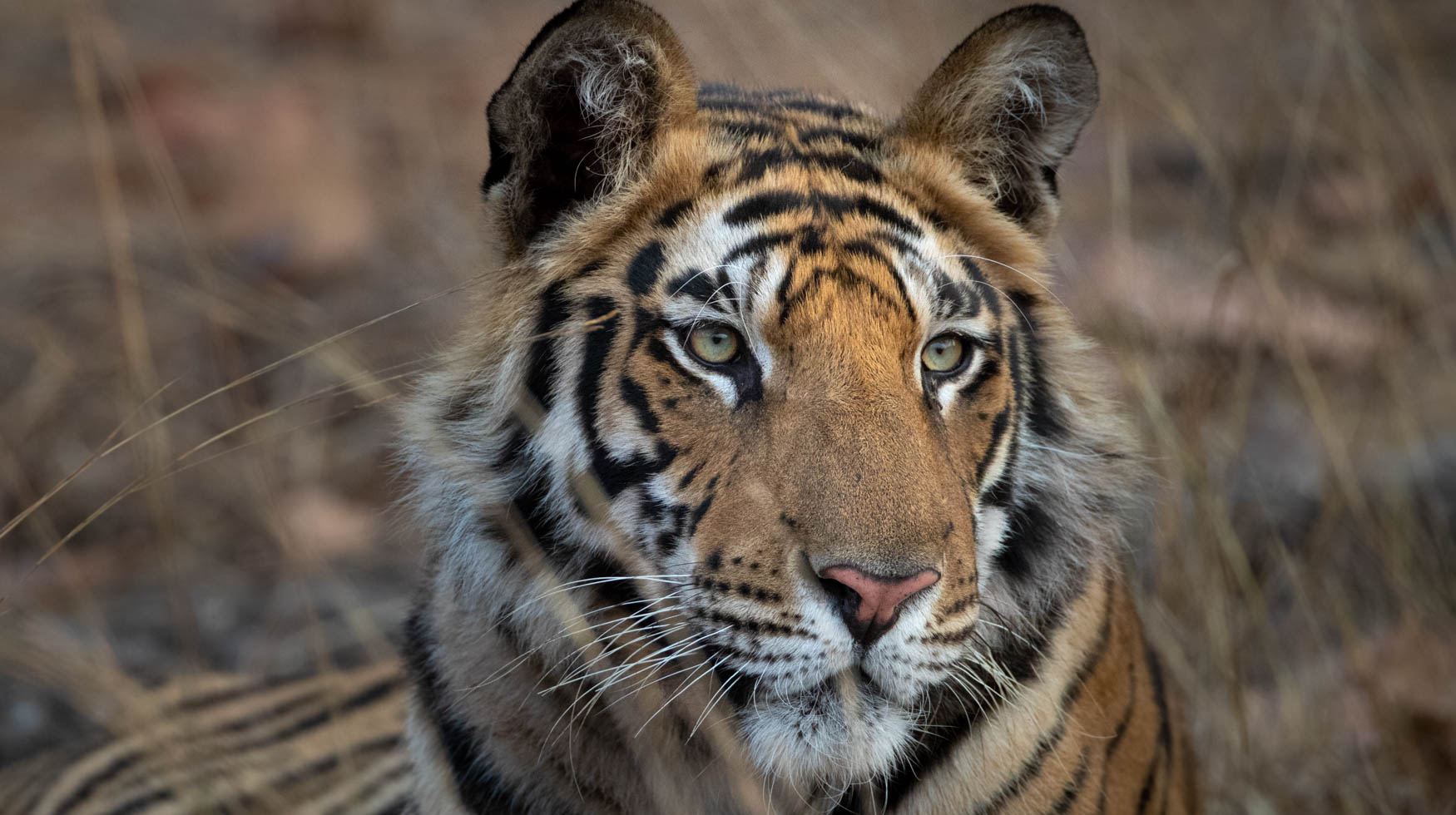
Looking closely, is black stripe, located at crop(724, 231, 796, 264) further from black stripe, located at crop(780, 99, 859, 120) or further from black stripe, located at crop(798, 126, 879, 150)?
black stripe, located at crop(780, 99, 859, 120)

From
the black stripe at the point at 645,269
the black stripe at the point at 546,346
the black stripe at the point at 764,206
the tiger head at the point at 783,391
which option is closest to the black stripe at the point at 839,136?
the tiger head at the point at 783,391

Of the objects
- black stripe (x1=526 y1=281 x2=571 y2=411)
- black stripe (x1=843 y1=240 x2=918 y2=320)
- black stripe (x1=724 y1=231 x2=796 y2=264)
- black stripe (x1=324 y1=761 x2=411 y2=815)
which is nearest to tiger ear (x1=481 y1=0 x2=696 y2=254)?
black stripe (x1=526 y1=281 x2=571 y2=411)

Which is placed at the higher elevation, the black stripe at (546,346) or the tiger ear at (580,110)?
the tiger ear at (580,110)

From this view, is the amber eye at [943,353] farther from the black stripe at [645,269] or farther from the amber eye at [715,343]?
the black stripe at [645,269]

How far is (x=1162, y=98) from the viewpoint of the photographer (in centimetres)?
272

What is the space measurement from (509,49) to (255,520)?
5.87 metres

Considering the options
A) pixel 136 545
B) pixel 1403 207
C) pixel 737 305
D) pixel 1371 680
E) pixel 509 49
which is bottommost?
pixel 1371 680

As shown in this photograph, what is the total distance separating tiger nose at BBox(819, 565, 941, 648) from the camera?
156 cm

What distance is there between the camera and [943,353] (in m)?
1.91

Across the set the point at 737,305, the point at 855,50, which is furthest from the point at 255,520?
the point at 737,305

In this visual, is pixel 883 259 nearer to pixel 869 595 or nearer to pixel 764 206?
pixel 764 206

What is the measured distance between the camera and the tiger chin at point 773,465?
66.5 inches

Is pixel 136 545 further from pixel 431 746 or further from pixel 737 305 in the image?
pixel 737 305

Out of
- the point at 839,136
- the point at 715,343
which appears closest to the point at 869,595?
the point at 715,343
